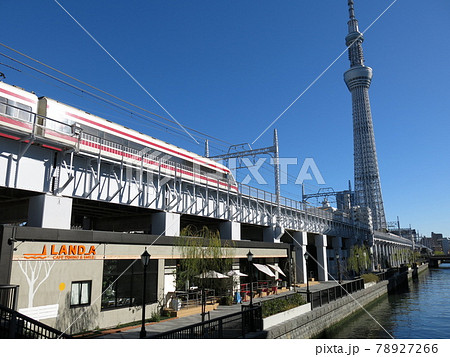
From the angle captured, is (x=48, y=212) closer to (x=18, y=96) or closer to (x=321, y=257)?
(x=18, y=96)

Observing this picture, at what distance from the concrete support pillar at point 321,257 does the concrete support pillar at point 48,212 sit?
4235cm

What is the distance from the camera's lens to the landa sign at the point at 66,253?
1643 cm

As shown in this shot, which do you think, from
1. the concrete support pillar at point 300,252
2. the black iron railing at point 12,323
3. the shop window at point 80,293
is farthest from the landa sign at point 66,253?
the concrete support pillar at point 300,252

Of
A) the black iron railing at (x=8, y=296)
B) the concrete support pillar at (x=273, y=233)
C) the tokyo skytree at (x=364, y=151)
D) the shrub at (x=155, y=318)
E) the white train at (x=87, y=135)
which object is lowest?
the shrub at (x=155, y=318)

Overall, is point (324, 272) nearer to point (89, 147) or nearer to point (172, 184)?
point (172, 184)

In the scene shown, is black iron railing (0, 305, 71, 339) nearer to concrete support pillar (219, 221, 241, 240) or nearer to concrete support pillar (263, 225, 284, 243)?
concrete support pillar (219, 221, 241, 240)

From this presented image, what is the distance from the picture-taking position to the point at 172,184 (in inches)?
1209

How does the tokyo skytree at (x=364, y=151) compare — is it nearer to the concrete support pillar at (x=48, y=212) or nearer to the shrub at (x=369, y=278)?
the shrub at (x=369, y=278)

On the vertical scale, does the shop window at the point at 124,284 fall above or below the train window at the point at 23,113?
below

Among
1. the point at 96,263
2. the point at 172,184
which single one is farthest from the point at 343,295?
the point at 96,263

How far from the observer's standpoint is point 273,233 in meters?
44.4

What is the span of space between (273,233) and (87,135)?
27.9 metres

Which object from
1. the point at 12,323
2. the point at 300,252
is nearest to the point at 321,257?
the point at 300,252

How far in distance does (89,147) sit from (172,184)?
29.8 ft
